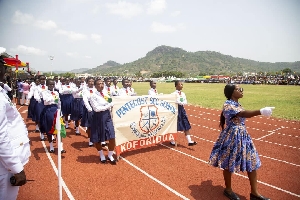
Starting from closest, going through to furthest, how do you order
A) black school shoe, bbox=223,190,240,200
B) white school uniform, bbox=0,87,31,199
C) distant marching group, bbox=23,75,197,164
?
white school uniform, bbox=0,87,31,199 → black school shoe, bbox=223,190,240,200 → distant marching group, bbox=23,75,197,164

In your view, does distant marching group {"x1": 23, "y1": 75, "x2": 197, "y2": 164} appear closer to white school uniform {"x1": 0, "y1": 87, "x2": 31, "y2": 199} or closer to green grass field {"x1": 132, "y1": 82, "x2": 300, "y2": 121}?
white school uniform {"x1": 0, "y1": 87, "x2": 31, "y2": 199}

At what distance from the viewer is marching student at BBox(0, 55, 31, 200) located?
2.18m

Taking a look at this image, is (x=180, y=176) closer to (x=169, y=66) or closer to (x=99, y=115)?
(x=99, y=115)

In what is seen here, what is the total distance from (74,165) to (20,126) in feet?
12.1

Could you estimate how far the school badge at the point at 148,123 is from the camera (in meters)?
6.77

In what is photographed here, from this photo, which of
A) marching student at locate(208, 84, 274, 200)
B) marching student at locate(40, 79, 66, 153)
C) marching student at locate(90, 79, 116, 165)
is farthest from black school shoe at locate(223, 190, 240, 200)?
marching student at locate(40, 79, 66, 153)

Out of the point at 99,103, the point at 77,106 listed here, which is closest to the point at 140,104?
the point at 99,103

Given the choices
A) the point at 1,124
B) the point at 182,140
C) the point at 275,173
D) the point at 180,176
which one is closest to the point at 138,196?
the point at 180,176

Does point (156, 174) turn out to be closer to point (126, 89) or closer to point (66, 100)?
point (126, 89)

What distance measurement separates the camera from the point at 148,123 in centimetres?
694

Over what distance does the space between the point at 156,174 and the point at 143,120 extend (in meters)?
2.02

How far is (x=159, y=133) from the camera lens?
282 inches

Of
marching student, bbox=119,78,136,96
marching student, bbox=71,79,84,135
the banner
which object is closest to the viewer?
the banner

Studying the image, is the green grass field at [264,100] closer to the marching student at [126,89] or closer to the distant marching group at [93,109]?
the distant marching group at [93,109]
